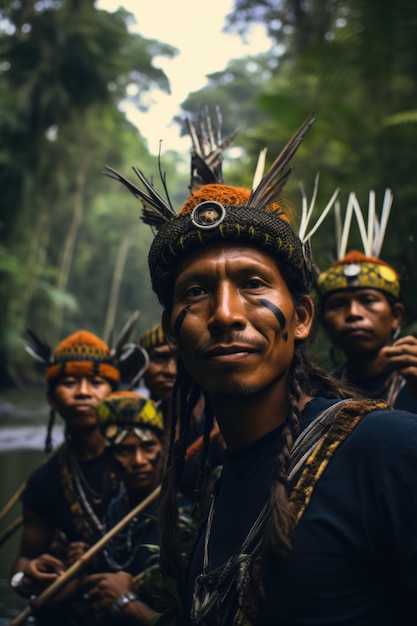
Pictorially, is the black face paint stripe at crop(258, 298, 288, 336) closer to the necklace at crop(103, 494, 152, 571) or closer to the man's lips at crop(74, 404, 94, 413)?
the necklace at crop(103, 494, 152, 571)

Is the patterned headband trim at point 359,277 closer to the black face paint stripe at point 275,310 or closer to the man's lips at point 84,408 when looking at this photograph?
the man's lips at point 84,408

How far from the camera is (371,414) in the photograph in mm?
1521

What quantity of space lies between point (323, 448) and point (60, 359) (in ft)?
11.2

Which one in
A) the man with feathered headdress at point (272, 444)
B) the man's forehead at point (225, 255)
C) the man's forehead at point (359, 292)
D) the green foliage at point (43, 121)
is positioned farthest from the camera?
the green foliage at point (43, 121)

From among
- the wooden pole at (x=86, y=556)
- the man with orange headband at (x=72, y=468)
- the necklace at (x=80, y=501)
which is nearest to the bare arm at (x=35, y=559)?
the man with orange headband at (x=72, y=468)

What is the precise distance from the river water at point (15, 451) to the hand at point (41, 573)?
0.65m

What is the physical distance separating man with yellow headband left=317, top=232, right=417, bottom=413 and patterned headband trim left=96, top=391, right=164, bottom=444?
1.09 metres

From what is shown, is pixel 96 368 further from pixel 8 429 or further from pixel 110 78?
pixel 110 78

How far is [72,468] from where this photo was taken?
4312mm

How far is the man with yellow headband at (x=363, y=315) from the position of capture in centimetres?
368

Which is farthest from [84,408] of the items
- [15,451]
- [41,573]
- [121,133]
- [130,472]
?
[121,133]

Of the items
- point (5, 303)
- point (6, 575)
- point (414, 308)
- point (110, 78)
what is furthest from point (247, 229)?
point (110, 78)

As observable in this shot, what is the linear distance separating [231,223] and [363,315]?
218 cm

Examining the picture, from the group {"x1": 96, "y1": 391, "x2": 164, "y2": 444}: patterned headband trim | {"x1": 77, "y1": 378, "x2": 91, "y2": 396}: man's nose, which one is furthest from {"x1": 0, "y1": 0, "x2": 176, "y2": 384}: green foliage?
{"x1": 96, "y1": 391, "x2": 164, "y2": 444}: patterned headband trim
